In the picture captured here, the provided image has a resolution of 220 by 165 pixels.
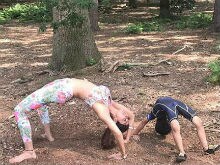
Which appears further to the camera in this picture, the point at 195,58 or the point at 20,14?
Answer: the point at 20,14

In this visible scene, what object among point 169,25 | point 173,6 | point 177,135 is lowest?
point 169,25

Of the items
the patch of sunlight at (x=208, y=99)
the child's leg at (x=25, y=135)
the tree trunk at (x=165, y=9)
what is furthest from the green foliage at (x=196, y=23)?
the child's leg at (x=25, y=135)

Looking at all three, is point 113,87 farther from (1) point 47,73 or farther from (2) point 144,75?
(1) point 47,73

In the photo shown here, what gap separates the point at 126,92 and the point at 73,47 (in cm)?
209

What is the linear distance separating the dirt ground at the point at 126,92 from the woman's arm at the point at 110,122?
0.71ft

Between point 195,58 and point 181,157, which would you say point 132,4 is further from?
point 181,157

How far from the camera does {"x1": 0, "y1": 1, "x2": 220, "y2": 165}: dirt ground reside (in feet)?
19.9

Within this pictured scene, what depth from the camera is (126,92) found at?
27.7 feet

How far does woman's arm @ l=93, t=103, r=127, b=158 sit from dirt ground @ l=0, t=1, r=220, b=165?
216mm

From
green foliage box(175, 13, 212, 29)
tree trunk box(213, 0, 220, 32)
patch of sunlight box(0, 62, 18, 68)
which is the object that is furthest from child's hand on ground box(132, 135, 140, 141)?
green foliage box(175, 13, 212, 29)

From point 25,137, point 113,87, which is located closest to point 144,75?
point 113,87

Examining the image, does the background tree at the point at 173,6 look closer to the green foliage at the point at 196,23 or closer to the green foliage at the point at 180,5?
the green foliage at the point at 180,5

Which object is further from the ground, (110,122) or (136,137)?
(110,122)

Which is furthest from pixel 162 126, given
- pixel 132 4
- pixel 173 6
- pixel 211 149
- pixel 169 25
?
pixel 132 4
